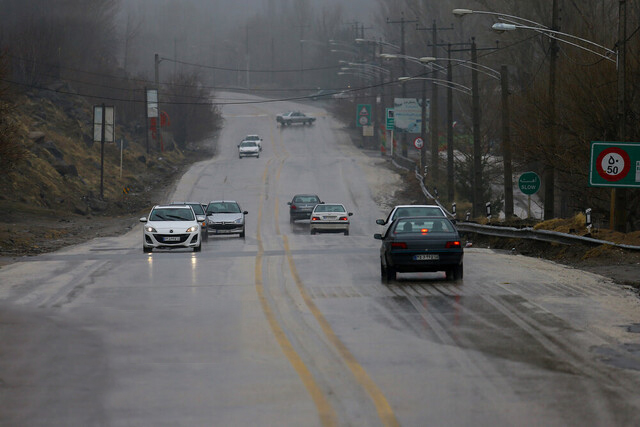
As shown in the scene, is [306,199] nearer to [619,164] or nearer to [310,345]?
[619,164]

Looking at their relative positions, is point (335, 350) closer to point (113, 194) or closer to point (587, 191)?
point (587, 191)

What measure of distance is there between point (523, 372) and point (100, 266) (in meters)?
15.7

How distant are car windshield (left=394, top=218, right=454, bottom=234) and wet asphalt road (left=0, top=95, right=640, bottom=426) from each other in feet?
3.37

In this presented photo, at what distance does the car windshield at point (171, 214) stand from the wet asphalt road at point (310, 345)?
6.49 m

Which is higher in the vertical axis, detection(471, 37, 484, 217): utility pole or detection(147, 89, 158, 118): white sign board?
detection(147, 89, 158, 118): white sign board

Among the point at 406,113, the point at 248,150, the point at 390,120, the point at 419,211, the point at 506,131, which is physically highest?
the point at 406,113

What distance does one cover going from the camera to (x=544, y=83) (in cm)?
4144

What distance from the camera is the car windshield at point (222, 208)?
43438 millimetres

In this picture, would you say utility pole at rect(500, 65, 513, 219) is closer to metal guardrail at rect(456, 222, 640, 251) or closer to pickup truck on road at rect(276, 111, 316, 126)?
metal guardrail at rect(456, 222, 640, 251)

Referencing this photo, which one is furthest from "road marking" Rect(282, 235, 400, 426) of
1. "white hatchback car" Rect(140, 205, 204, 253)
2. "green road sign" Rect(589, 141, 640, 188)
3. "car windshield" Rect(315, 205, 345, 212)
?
"car windshield" Rect(315, 205, 345, 212)

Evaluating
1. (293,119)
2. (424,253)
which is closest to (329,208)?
(424,253)

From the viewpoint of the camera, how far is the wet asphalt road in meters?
9.46

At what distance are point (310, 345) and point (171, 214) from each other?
20890 millimetres

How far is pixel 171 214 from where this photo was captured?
3338 cm
